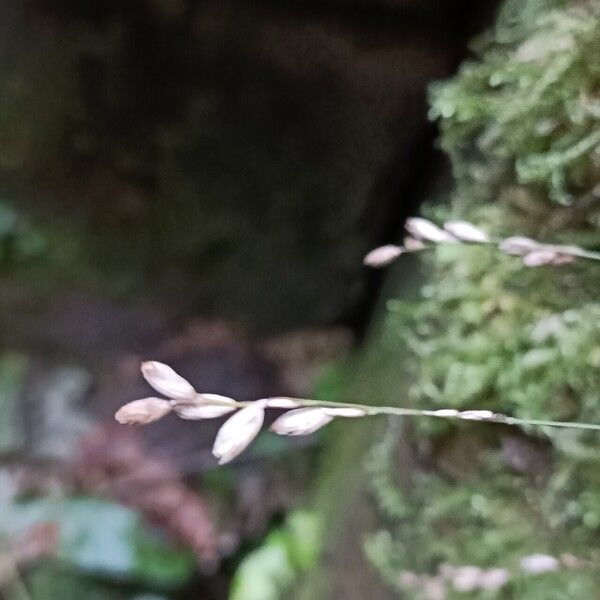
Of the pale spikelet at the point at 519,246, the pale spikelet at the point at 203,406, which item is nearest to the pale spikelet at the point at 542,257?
the pale spikelet at the point at 519,246

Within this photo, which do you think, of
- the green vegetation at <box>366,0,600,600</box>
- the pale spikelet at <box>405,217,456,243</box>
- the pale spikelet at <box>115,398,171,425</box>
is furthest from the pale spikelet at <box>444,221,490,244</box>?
the pale spikelet at <box>115,398,171,425</box>

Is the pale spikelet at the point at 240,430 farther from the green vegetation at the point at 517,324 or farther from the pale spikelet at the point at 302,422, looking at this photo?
the green vegetation at the point at 517,324

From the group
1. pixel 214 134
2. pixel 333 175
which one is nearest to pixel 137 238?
pixel 214 134

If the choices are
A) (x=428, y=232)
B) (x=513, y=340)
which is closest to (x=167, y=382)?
(x=428, y=232)

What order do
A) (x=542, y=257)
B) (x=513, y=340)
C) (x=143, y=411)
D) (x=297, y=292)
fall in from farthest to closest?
(x=297, y=292) → (x=513, y=340) → (x=542, y=257) → (x=143, y=411)

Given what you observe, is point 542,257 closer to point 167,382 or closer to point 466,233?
point 466,233
